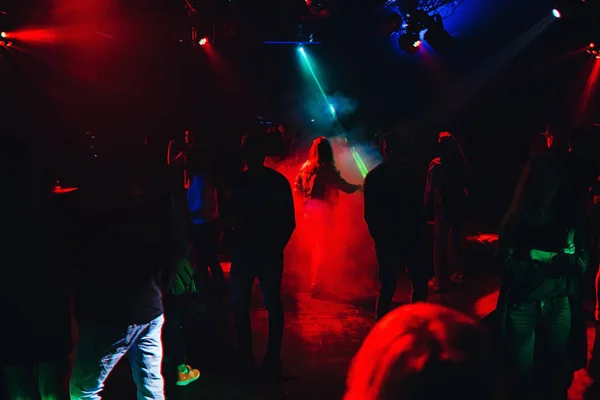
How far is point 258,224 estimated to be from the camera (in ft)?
13.0

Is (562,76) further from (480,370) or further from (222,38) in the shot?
(480,370)

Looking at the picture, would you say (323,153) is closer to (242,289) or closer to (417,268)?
(417,268)

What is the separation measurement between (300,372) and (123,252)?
2325 millimetres

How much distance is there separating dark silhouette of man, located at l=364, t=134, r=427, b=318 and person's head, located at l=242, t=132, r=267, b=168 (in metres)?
1.23

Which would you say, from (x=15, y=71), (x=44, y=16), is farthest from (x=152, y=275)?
(x=15, y=71)

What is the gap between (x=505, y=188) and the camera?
13.7m

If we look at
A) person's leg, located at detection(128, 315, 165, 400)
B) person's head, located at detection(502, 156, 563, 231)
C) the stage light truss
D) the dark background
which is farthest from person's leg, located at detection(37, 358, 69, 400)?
the stage light truss

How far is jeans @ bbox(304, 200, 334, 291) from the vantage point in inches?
256

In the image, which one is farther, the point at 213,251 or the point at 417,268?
the point at 213,251

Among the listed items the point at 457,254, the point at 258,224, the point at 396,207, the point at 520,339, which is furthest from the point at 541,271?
the point at 457,254

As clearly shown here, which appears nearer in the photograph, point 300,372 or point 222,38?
point 300,372

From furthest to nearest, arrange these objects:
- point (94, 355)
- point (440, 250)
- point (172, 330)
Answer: point (440, 250) → point (172, 330) → point (94, 355)

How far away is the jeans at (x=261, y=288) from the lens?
159 inches

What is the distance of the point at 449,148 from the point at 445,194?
0.64 m
